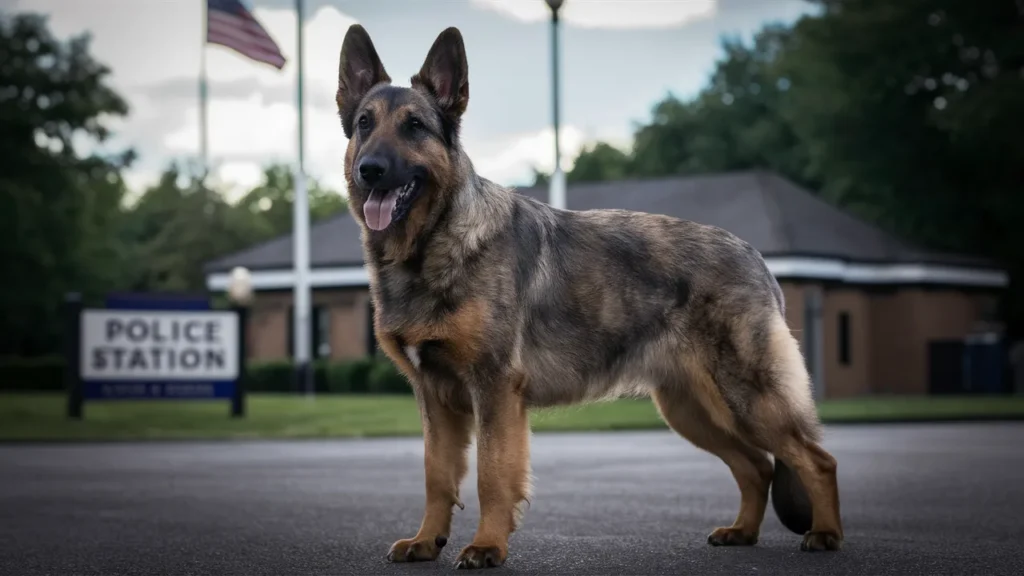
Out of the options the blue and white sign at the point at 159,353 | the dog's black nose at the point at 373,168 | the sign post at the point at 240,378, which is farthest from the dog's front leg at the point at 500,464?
the sign post at the point at 240,378

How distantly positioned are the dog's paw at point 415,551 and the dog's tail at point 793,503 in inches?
73.3

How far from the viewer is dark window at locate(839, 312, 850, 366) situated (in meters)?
43.1

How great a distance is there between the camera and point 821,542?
24.2 feet

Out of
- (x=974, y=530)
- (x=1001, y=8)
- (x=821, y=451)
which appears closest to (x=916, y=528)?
(x=974, y=530)

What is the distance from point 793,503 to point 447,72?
293cm

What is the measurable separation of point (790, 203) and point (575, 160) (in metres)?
28.5

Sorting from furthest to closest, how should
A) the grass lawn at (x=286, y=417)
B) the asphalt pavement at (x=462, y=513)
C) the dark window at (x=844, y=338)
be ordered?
the dark window at (x=844, y=338) < the grass lawn at (x=286, y=417) < the asphalt pavement at (x=462, y=513)

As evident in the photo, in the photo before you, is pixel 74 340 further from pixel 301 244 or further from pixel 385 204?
pixel 385 204

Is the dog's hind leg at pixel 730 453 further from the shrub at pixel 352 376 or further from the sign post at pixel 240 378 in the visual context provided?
the shrub at pixel 352 376

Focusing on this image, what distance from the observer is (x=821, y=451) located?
752 cm

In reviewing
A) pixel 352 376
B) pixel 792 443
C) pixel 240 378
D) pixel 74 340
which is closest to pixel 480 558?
pixel 792 443

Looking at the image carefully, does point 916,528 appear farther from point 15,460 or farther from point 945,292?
point 945,292

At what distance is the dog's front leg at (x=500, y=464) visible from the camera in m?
6.78

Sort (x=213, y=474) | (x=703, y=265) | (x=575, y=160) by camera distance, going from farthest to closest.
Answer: (x=575, y=160) → (x=213, y=474) → (x=703, y=265)
